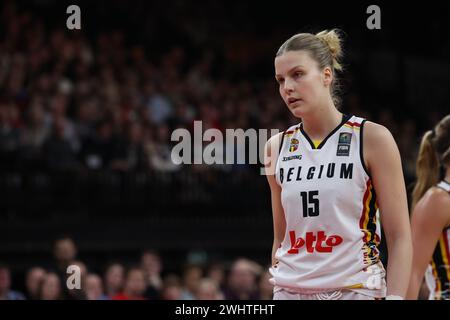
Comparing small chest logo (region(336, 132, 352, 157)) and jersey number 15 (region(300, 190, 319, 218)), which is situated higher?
small chest logo (region(336, 132, 352, 157))

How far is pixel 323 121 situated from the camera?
396 centimetres

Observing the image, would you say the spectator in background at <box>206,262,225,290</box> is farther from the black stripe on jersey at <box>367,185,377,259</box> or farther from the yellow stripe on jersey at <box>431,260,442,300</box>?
the black stripe on jersey at <box>367,185,377,259</box>

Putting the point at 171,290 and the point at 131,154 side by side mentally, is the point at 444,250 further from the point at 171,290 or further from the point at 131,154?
the point at 131,154

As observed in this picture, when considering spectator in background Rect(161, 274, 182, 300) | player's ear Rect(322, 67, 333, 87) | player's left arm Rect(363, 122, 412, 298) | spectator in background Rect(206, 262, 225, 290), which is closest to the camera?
player's left arm Rect(363, 122, 412, 298)

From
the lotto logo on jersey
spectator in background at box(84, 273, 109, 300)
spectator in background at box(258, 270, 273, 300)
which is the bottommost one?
spectator in background at box(258, 270, 273, 300)

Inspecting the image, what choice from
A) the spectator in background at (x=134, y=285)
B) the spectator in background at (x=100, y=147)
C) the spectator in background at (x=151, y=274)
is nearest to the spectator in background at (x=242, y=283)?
the spectator in background at (x=151, y=274)

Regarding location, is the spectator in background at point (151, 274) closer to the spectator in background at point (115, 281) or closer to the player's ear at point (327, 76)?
the spectator in background at point (115, 281)

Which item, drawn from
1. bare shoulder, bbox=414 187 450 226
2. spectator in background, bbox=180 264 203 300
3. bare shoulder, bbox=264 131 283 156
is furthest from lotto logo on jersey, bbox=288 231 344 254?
spectator in background, bbox=180 264 203 300

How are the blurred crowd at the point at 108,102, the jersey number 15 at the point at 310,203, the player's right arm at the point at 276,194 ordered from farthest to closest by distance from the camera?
the blurred crowd at the point at 108,102
the player's right arm at the point at 276,194
the jersey number 15 at the point at 310,203

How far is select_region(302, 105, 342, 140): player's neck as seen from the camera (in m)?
3.94

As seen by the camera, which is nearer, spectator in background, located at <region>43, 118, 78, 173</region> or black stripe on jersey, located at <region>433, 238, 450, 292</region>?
black stripe on jersey, located at <region>433, 238, 450, 292</region>

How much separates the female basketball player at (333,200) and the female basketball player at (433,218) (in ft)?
2.87

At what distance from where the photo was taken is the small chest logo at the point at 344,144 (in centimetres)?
383
